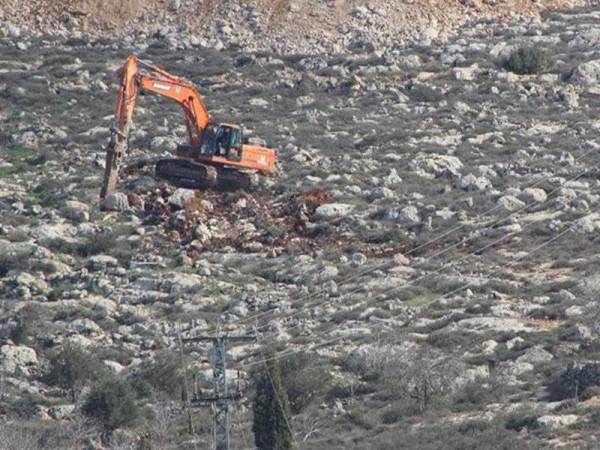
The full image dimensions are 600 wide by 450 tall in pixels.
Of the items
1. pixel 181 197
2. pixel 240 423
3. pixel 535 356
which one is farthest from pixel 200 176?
pixel 240 423

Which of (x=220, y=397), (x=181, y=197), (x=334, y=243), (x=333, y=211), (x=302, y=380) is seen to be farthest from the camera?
(x=181, y=197)

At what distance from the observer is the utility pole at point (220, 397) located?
38656mm

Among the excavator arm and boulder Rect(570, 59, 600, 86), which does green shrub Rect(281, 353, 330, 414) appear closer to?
the excavator arm

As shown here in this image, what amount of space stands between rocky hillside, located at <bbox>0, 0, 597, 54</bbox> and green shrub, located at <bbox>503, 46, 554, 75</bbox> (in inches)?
116

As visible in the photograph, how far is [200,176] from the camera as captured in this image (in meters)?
59.0

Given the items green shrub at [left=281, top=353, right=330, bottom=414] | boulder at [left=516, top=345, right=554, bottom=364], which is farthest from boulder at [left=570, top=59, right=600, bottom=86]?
green shrub at [left=281, top=353, right=330, bottom=414]

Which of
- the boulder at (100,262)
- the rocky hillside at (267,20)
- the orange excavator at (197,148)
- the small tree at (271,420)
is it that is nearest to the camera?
the small tree at (271,420)

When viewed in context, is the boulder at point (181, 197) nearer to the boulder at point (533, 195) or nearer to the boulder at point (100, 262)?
the boulder at point (100, 262)

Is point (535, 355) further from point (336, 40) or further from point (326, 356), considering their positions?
point (336, 40)

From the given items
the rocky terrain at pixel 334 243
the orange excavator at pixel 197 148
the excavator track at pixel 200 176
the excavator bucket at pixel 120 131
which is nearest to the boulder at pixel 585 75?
the rocky terrain at pixel 334 243

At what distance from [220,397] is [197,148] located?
21.5 m

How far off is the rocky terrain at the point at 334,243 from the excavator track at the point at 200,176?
65cm

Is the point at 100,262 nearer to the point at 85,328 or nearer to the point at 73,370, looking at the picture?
the point at 85,328

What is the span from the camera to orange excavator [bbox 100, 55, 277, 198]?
58.7 m
